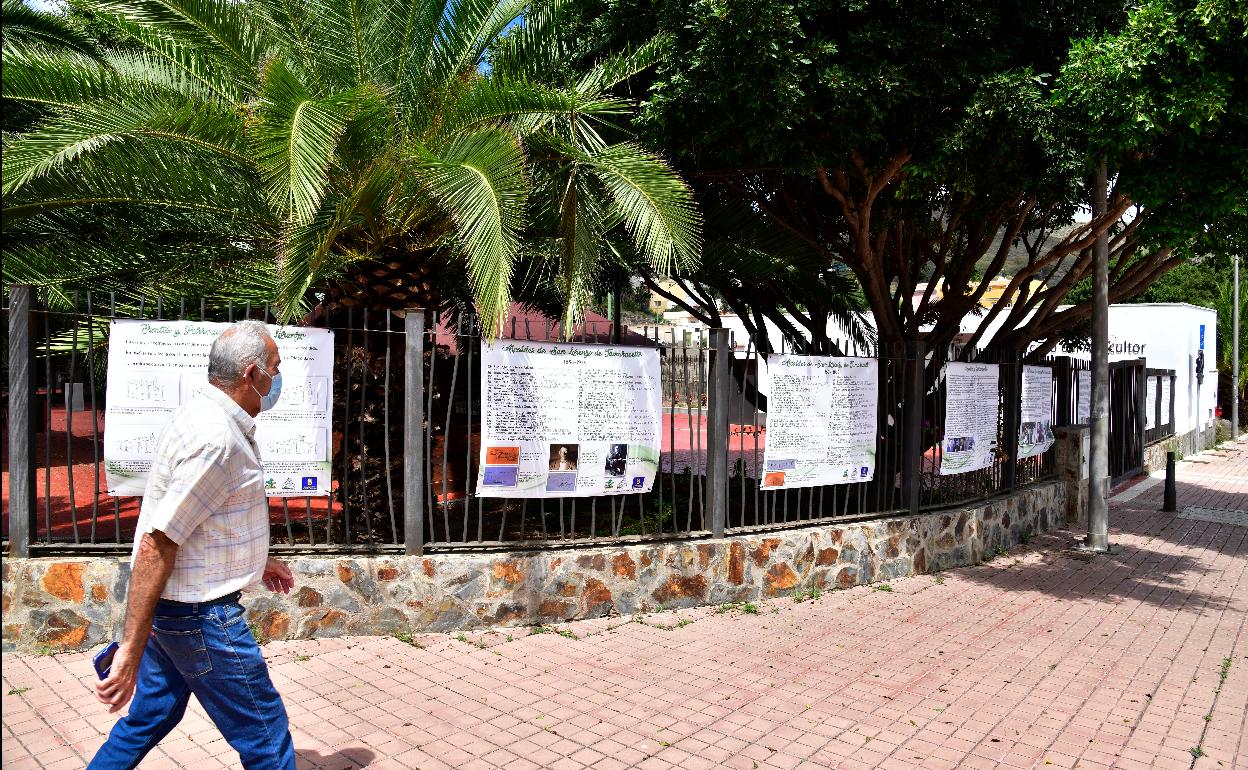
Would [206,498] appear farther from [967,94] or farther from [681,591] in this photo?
[967,94]

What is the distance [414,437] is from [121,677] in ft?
11.7

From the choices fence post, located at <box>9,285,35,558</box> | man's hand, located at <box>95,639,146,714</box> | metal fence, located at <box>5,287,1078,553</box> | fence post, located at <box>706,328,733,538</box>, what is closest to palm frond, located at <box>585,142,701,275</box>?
metal fence, located at <box>5,287,1078,553</box>

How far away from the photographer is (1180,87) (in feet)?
23.2

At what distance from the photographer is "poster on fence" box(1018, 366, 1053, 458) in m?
10.7

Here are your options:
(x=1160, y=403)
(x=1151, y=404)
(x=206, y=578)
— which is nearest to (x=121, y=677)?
(x=206, y=578)

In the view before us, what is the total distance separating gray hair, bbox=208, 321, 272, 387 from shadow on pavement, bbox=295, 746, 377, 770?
6.51 feet

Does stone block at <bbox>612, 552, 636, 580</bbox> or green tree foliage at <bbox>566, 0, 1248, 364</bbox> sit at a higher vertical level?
green tree foliage at <bbox>566, 0, 1248, 364</bbox>

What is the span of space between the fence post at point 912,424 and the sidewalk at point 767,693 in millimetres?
1210

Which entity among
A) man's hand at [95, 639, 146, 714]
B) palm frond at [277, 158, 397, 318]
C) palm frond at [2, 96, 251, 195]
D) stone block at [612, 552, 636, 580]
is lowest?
stone block at [612, 552, 636, 580]

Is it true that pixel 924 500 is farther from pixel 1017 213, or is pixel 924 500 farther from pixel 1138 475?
pixel 1138 475

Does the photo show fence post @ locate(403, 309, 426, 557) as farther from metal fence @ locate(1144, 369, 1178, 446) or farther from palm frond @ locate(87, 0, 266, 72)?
metal fence @ locate(1144, 369, 1178, 446)

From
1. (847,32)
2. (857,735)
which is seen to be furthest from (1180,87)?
(857,735)

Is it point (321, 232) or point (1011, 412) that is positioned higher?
point (321, 232)

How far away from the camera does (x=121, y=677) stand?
2781 mm
